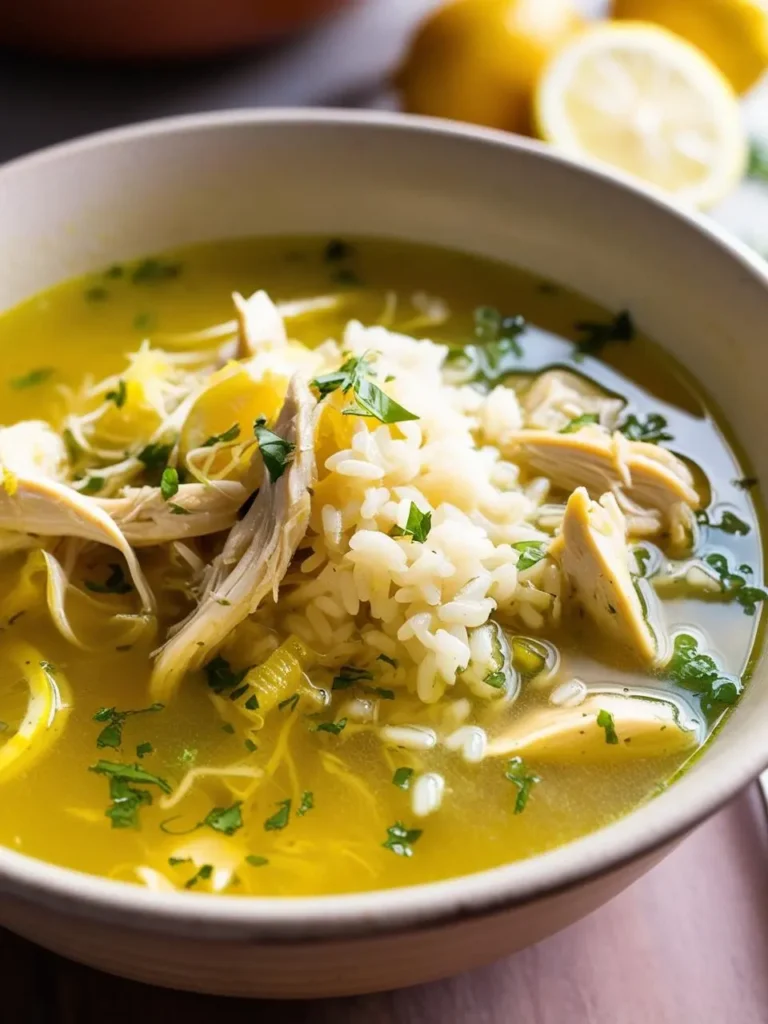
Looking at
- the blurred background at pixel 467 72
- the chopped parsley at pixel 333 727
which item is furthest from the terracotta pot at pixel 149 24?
the chopped parsley at pixel 333 727

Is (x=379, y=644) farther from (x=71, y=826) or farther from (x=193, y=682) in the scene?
(x=71, y=826)

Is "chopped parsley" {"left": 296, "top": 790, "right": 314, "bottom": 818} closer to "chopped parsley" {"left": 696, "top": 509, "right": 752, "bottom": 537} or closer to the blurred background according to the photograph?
"chopped parsley" {"left": 696, "top": 509, "right": 752, "bottom": 537}

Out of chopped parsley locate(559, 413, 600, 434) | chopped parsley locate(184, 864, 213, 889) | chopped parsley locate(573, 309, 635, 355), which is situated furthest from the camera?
chopped parsley locate(573, 309, 635, 355)

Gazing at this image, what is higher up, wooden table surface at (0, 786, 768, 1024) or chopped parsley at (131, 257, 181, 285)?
chopped parsley at (131, 257, 181, 285)

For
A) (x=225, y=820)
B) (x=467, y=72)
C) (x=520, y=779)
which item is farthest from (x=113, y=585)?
(x=467, y=72)

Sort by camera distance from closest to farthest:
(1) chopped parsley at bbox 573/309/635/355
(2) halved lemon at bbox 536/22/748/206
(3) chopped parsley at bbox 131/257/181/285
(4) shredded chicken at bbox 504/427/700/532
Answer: (4) shredded chicken at bbox 504/427/700/532
(1) chopped parsley at bbox 573/309/635/355
(3) chopped parsley at bbox 131/257/181/285
(2) halved lemon at bbox 536/22/748/206

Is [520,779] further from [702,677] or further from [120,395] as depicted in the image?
[120,395]

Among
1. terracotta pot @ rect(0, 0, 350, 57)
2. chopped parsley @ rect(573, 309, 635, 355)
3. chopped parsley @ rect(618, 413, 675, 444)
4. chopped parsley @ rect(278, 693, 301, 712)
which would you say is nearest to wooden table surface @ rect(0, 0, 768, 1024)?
chopped parsley @ rect(278, 693, 301, 712)
